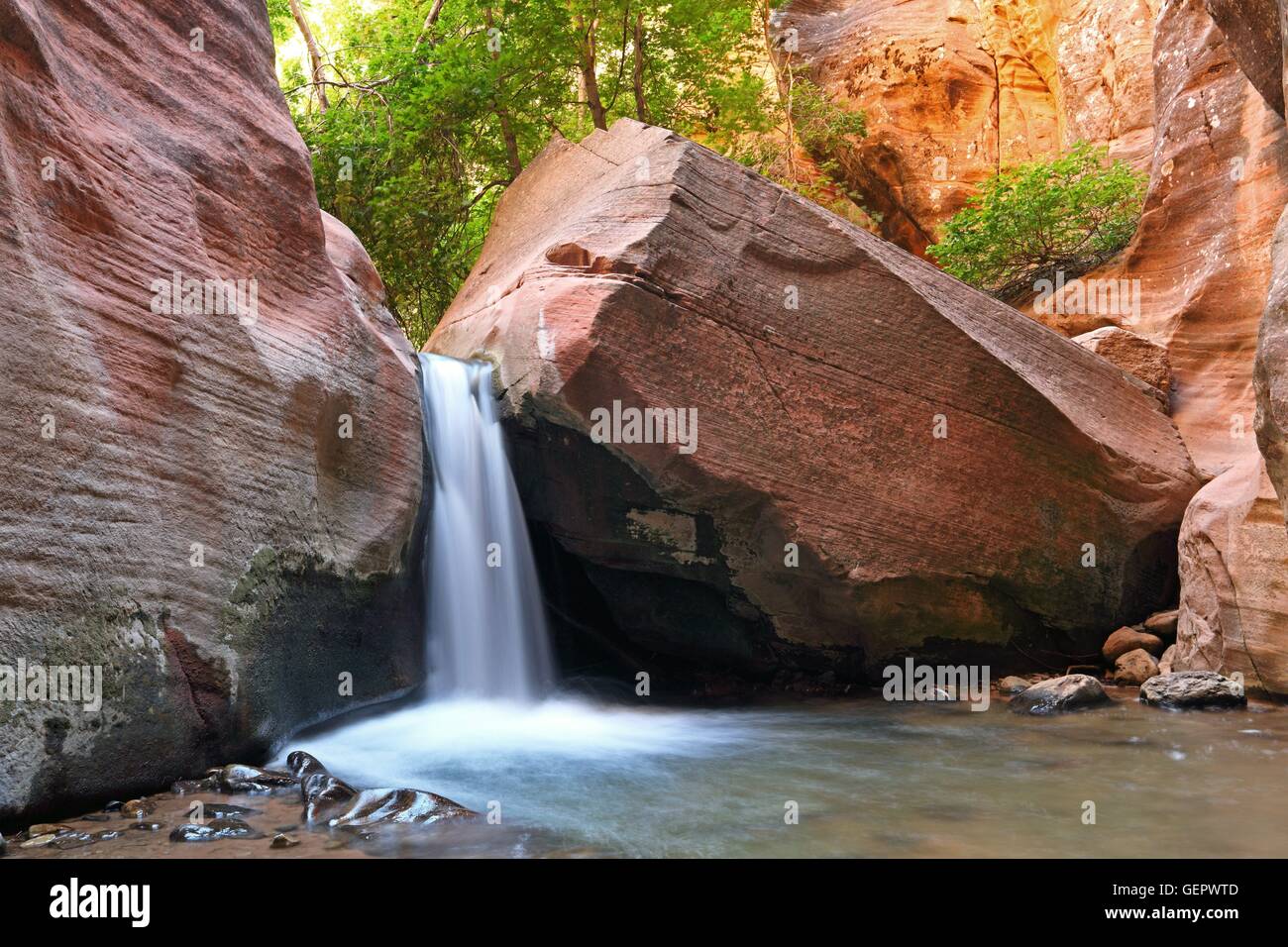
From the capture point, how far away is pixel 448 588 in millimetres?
7160

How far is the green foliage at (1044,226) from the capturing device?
40.0 feet

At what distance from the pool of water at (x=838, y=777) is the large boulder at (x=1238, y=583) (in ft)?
1.52

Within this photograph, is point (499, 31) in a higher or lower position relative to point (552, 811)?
higher

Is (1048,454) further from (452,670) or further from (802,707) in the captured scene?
(452,670)

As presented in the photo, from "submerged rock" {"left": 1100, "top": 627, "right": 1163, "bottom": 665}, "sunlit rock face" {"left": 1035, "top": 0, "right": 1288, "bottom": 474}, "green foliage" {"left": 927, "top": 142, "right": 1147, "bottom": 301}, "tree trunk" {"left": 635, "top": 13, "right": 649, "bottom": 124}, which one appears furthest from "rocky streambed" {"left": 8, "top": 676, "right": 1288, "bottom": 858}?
"tree trunk" {"left": 635, "top": 13, "right": 649, "bottom": 124}

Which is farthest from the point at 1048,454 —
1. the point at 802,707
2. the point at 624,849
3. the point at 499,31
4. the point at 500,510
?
the point at 499,31

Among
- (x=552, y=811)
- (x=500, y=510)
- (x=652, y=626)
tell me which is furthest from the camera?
(x=652, y=626)

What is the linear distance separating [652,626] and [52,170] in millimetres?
5154

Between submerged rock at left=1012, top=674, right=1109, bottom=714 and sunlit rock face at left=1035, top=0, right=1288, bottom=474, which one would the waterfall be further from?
sunlit rock face at left=1035, top=0, right=1288, bottom=474

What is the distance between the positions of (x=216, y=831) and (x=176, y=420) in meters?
2.00

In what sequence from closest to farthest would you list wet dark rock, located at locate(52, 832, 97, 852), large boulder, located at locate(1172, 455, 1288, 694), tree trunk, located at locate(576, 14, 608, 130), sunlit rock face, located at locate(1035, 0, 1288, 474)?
wet dark rock, located at locate(52, 832, 97, 852) → large boulder, located at locate(1172, 455, 1288, 694) → sunlit rock face, located at locate(1035, 0, 1288, 474) → tree trunk, located at locate(576, 14, 608, 130)

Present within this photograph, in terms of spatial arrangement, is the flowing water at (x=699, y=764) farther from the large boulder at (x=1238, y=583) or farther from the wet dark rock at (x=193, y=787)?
the large boulder at (x=1238, y=583)

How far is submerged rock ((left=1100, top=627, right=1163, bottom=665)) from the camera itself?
7.97 m

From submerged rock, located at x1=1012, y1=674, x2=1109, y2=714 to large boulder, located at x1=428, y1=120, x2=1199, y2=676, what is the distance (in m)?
1.09
